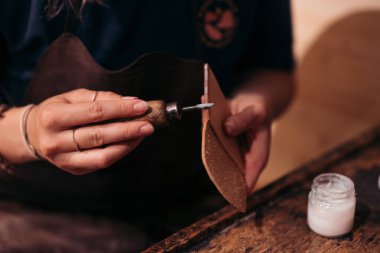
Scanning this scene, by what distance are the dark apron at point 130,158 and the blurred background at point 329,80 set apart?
659 millimetres

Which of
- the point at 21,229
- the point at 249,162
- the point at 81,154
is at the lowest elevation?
the point at 21,229

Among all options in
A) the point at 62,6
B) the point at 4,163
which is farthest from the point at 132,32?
the point at 4,163

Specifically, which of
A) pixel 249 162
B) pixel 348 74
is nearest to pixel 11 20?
pixel 249 162

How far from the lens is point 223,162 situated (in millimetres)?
861

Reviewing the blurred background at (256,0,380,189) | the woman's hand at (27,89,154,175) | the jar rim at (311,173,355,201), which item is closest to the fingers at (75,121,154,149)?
the woman's hand at (27,89,154,175)

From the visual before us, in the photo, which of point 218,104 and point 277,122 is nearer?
point 218,104

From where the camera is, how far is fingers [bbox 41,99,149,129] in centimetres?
77

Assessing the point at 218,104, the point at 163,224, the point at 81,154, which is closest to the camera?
the point at 81,154

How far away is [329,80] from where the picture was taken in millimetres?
1693

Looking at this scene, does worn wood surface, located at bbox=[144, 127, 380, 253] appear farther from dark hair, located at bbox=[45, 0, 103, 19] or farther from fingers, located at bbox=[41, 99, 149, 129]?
dark hair, located at bbox=[45, 0, 103, 19]

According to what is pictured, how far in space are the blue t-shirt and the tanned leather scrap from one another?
192 millimetres

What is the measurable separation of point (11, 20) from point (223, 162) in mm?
490

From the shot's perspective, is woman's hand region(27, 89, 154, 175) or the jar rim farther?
the jar rim

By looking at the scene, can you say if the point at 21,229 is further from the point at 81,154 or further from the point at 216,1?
the point at 216,1
